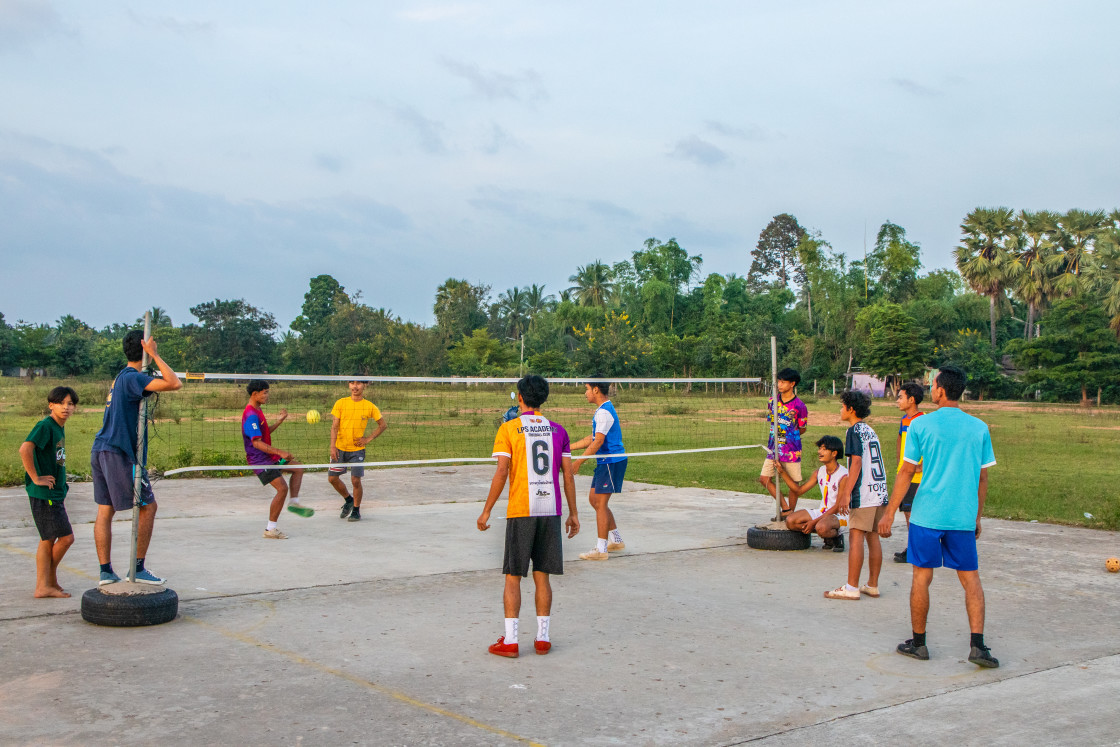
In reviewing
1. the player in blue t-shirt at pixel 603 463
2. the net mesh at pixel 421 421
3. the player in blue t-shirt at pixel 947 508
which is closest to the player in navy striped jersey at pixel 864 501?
the player in blue t-shirt at pixel 947 508

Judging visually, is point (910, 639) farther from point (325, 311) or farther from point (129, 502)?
point (325, 311)

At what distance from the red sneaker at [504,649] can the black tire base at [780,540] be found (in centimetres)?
455

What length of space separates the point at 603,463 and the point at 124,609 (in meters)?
4.59

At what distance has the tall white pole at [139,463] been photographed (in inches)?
259

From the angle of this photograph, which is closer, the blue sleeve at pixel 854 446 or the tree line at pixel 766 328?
the blue sleeve at pixel 854 446

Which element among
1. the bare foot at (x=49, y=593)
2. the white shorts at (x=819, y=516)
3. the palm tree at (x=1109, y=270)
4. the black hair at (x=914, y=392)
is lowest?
the bare foot at (x=49, y=593)

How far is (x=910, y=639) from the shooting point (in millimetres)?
6215

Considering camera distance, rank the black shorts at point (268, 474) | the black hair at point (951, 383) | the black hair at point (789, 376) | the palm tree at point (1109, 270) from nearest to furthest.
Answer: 1. the black hair at point (951, 383)
2. the black hair at point (789, 376)
3. the black shorts at point (268, 474)
4. the palm tree at point (1109, 270)

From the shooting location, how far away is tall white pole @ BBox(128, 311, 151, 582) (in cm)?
658

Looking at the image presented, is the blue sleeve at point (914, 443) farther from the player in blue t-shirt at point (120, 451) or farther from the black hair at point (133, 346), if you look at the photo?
the black hair at point (133, 346)

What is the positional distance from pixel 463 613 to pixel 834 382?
64190 millimetres

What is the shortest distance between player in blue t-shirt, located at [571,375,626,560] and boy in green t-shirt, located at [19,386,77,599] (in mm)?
4391

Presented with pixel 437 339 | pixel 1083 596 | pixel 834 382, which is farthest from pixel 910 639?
pixel 437 339

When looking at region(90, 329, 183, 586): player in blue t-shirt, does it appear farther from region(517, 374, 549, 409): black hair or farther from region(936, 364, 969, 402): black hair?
region(936, 364, 969, 402): black hair
